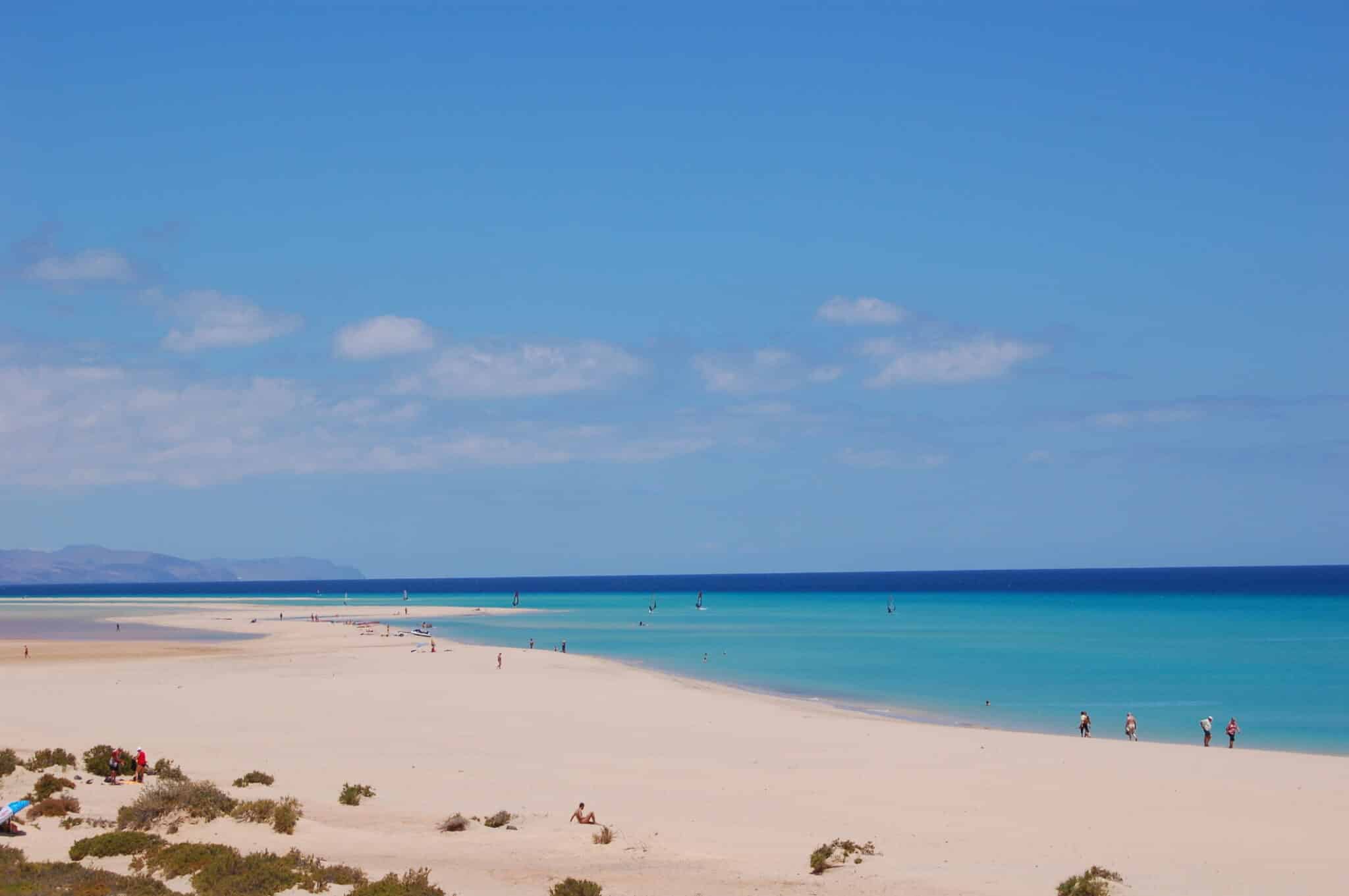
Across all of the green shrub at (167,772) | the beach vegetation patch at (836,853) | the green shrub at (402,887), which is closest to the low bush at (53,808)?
the green shrub at (167,772)

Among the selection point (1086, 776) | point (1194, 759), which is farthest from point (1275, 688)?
point (1086, 776)

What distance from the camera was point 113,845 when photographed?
1531cm

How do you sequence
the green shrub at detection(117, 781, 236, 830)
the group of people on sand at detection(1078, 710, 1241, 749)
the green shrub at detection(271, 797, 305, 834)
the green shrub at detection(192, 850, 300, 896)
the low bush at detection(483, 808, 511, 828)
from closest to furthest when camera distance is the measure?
the green shrub at detection(192, 850, 300, 896)
the green shrub at detection(271, 797, 305, 834)
the green shrub at detection(117, 781, 236, 830)
the low bush at detection(483, 808, 511, 828)
the group of people on sand at detection(1078, 710, 1241, 749)

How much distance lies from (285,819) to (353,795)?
2.91m

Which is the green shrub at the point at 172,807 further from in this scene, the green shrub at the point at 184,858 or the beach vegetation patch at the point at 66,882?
the beach vegetation patch at the point at 66,882

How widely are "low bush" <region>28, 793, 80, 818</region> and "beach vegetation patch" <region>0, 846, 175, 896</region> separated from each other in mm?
3438

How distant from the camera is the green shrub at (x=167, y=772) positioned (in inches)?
803

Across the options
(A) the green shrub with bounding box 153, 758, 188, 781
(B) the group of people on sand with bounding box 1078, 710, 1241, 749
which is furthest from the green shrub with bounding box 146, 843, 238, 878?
(B) the group of people on sand with bounding box 1078, 710, 1241, 749

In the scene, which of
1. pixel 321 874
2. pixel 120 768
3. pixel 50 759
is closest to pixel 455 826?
pixel 321 874

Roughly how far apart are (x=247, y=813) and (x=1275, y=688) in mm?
41111

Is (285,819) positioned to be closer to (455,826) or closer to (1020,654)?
(455,826)

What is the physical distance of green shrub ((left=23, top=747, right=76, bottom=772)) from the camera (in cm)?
2119

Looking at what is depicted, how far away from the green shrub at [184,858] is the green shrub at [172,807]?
6.66 ft

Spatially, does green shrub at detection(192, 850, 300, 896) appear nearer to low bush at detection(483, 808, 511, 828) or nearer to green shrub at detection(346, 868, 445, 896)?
green shrub at detection(346, 868, 445, 896)
